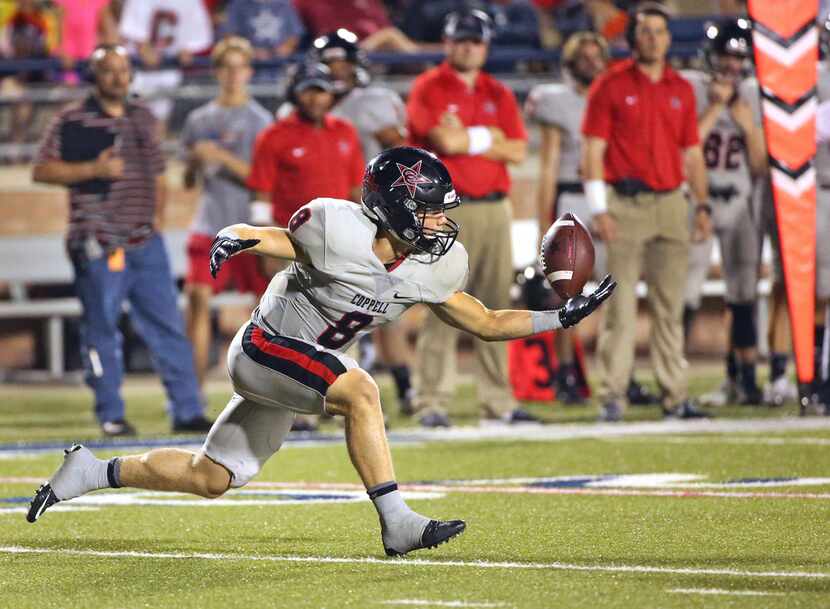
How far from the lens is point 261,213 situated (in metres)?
9.97

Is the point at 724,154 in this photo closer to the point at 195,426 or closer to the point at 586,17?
the point at 195,426

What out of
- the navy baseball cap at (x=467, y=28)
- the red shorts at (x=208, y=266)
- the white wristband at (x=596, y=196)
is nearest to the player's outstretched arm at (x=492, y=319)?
the white wristband at (x=596, y=196)

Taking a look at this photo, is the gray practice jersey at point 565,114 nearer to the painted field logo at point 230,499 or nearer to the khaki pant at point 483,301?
the khaki pant at point 483,301

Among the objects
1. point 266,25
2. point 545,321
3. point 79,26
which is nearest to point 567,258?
point 545,321

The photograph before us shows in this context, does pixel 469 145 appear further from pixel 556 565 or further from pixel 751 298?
pixel 556 565

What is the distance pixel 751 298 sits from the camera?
1091 cm

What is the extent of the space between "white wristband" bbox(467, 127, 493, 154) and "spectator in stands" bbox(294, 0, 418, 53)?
5.25m

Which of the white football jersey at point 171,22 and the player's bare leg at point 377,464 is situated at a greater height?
the white football jersey at point 171,22

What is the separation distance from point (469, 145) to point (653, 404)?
2.40m

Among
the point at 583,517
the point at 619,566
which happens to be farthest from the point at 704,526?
the point at 619,566

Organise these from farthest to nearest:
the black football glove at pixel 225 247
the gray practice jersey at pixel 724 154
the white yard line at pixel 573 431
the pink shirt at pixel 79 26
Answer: the pink shirt at pixel 79 26 → the gray practice jersey at pixel 724 154 → the white yard line at pixel 573 431 → the black football glove at pixel 225 247

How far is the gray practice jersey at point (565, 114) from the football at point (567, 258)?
4787mm

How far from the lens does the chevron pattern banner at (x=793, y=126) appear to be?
963 centimetres

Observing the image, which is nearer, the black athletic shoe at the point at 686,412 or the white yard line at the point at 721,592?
the white yard line at the point at 721,592
